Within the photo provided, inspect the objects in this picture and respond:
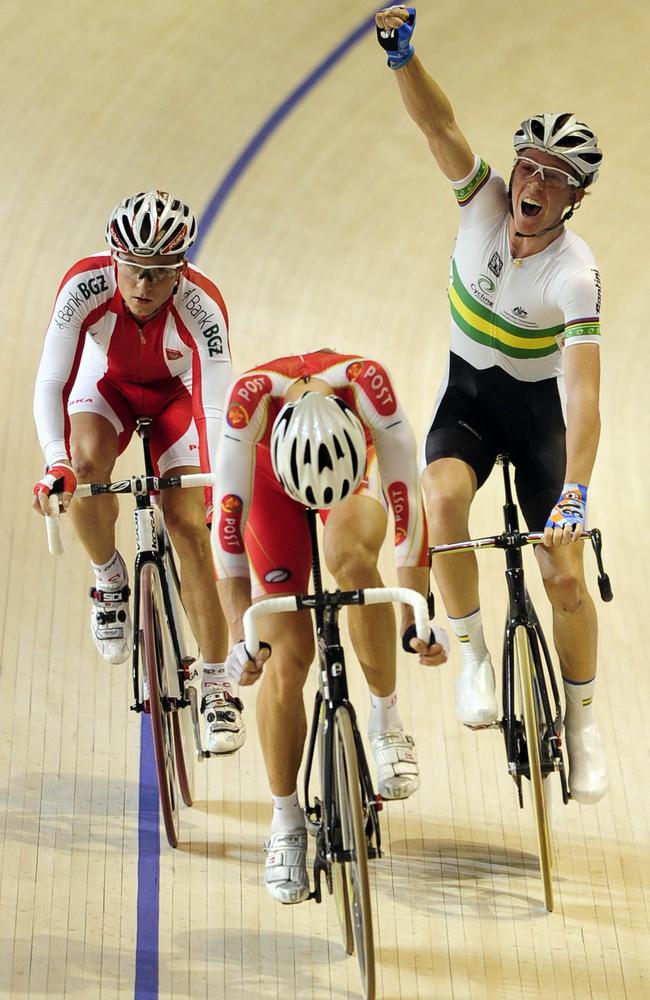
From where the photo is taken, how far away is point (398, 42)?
11.9ft

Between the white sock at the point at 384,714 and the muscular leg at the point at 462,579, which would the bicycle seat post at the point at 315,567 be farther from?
the muscular leg at the point at 462,579

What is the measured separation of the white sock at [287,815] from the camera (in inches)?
128

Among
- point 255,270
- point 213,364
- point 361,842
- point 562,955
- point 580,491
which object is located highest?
point 255,270

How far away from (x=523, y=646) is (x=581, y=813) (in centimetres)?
100

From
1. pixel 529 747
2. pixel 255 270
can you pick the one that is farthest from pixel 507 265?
pixel 255 270

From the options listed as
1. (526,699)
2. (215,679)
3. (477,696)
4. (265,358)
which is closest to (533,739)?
(526,699)

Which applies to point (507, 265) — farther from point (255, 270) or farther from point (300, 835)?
point (255, 270)

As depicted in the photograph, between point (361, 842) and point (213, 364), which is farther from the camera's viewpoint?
point (213, 364)

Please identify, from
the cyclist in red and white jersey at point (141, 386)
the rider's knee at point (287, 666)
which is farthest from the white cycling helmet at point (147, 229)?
the rider's knee at point (287, 666)

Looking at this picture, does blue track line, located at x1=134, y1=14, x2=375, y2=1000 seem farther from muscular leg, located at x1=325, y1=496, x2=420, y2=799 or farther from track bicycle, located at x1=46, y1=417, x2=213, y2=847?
muscular leg, located at x1=325, y1=496, x2=420, y2=799

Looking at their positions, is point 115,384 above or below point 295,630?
above

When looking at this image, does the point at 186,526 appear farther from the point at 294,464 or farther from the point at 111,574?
the point at 294,464

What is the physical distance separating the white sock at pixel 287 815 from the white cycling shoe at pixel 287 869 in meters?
0.01

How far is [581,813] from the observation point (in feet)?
14.0
